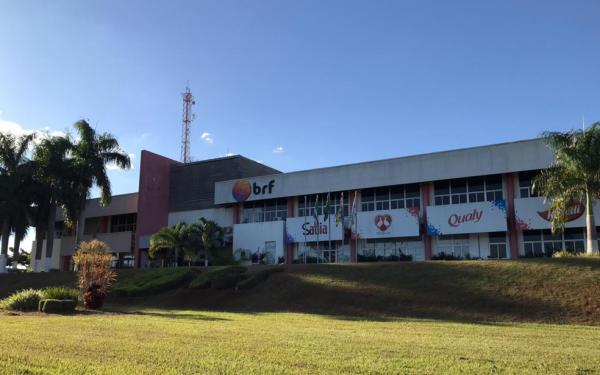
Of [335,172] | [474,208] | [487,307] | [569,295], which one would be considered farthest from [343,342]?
[335,172]

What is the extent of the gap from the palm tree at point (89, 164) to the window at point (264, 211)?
11703 millimetres

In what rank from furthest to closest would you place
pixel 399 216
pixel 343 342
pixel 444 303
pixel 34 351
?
pixel 399 216 < pixel 444 303 < pixel 343 342 < pixel 34 351

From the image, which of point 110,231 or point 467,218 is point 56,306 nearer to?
point 467,218

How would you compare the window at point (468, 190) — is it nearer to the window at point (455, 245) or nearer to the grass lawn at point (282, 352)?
the window at point (455, 245)

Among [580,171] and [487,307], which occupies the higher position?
[580,171]

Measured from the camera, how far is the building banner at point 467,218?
133 feet

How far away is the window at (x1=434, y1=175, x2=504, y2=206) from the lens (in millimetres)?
41906

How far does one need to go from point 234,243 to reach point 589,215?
100 ft

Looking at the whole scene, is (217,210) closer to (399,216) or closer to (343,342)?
(399,216)

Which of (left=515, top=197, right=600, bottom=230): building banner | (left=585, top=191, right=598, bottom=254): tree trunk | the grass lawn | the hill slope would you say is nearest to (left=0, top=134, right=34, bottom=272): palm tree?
the hill slope

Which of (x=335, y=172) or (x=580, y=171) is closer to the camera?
(x=580, y=171)

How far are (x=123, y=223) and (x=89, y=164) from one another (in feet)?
48.5

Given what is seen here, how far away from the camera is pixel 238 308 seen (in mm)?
27531

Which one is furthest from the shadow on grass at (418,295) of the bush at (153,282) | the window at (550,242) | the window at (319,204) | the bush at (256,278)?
the window at (319,204)
